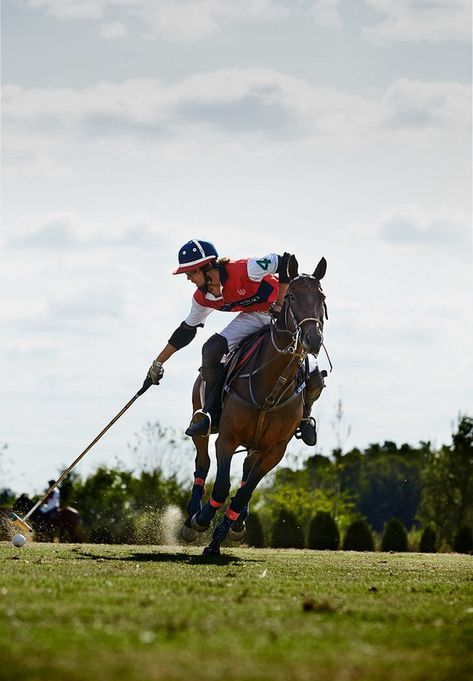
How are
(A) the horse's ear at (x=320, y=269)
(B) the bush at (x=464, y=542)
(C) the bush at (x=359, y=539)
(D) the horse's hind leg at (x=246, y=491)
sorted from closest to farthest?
(A) the horse's ear at (x=320, y=269) → (D) the horse's hind leg at (x=246, y=491) → (C) the bush at (x=359, y=539) → (B) the bush at (x=464, y=542)

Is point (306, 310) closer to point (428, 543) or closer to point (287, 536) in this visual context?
point (287, 536)

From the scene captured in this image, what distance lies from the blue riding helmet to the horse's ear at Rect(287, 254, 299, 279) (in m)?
1.38

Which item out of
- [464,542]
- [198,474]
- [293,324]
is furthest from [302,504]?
[293,324]

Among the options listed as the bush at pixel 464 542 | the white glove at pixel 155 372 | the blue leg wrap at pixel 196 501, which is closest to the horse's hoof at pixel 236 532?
the blue leg wrap at pixel 196 501

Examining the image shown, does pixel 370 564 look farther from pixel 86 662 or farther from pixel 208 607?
pixel 86 662

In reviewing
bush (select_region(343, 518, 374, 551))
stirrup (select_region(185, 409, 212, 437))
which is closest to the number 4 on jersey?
stirrup (select_region(185, 409, 212, 437))

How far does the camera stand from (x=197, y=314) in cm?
1836

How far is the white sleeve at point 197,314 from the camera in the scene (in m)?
18.3

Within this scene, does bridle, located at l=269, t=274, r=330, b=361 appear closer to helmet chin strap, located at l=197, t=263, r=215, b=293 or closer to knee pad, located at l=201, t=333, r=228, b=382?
knee pad, located at l=201, t=333, r=228, b=382

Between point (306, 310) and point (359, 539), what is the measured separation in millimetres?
18491

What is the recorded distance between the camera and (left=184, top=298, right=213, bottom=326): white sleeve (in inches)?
719

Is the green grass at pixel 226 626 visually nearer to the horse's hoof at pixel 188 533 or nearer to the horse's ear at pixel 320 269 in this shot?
the horse's ear at pixel 320 269

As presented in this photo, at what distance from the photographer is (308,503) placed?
4441 centimetres

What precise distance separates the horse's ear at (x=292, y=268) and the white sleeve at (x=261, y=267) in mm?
960
